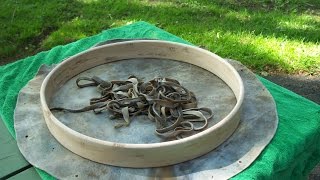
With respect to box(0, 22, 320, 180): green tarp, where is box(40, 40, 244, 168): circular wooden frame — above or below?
above

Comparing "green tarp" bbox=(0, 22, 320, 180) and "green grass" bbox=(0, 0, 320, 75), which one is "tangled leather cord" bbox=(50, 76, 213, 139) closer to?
"green tarp" bbox=(0, 22, 320, 180)

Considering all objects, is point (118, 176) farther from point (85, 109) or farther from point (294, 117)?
point (294, 117)

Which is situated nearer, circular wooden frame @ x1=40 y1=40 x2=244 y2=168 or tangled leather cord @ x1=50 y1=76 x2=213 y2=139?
circular wooden frame @ x1=40 y1=40 x2=244 y2=168

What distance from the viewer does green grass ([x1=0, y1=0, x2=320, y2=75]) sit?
3.45 meters

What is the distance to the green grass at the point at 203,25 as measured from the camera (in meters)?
3.45

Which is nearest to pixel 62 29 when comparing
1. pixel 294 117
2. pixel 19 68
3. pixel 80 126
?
pixel 19 68

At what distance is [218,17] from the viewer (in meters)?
4.08

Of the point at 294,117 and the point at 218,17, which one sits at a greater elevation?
the point at 294,117

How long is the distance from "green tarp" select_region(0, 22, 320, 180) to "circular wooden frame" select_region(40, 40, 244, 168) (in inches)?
6.1

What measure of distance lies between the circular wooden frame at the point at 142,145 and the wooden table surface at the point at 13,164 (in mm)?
149

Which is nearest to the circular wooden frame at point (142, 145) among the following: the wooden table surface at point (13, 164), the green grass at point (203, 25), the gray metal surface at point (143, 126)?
the gray metal surface at point (143, 126)

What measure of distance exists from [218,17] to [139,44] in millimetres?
2082

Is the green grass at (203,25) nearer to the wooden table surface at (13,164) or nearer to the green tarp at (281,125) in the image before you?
the green tarp at (281,125)

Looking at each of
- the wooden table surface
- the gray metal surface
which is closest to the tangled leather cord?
the gray metal surface
